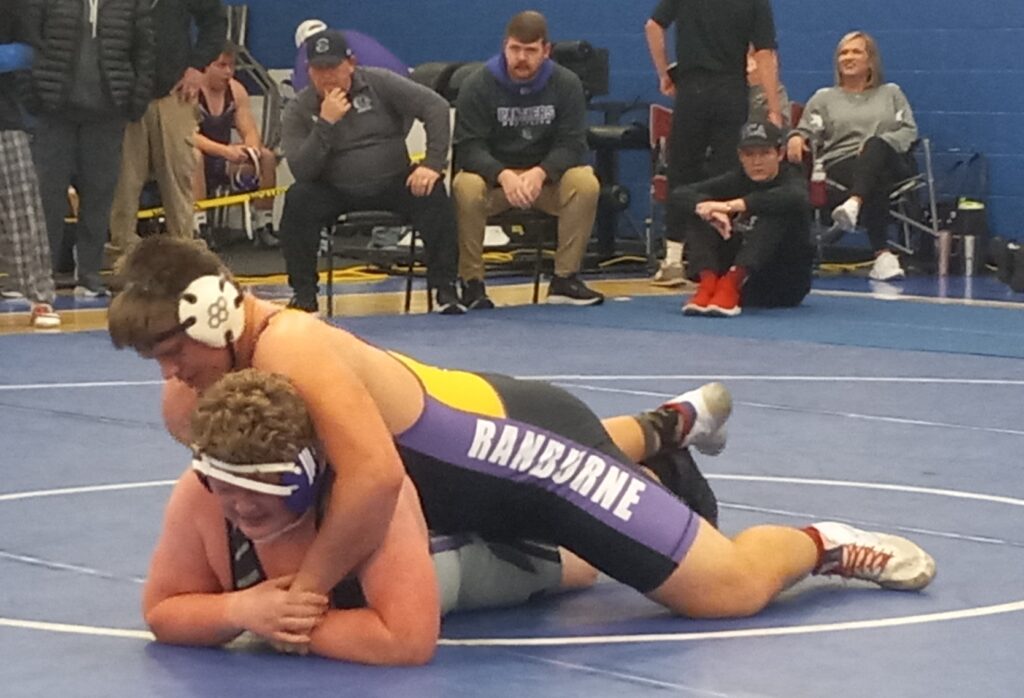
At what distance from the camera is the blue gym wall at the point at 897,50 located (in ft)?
38.9

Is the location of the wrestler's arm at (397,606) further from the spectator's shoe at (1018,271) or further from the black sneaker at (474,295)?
the spectator's shoe at (1018,271)

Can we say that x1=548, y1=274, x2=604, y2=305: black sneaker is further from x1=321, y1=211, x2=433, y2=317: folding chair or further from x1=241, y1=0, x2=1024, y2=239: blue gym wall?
x1=241, y1=0, x2=1024, y2=239: blue gym wall

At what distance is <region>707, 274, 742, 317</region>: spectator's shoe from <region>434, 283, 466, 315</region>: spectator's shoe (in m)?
1.18

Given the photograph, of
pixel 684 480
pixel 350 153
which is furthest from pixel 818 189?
pixel 684 480

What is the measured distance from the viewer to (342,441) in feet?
11.3

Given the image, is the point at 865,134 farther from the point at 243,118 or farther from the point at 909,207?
the point at 243,118

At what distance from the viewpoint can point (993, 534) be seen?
471 centimetres

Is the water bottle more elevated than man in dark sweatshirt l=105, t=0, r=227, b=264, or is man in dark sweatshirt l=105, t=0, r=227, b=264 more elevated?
man in dark sweatshirt l=105, t=0, r=227, b=264

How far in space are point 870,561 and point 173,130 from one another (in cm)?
725

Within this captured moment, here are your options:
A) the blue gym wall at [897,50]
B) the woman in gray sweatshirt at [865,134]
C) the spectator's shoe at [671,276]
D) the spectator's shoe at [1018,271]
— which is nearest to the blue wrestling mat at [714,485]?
the spectator's shoe at [1018,271]

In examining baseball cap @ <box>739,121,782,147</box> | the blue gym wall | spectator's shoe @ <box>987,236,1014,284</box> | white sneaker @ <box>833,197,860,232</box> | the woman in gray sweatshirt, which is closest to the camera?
baseball cap @ <box>739,121,782,147</box>

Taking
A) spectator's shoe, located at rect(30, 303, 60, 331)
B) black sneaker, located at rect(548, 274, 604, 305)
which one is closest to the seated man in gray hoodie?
black sneaker, located at rect(548, 274, 604, 305)

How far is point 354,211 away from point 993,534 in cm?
539

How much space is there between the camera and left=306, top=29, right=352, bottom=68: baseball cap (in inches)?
365
